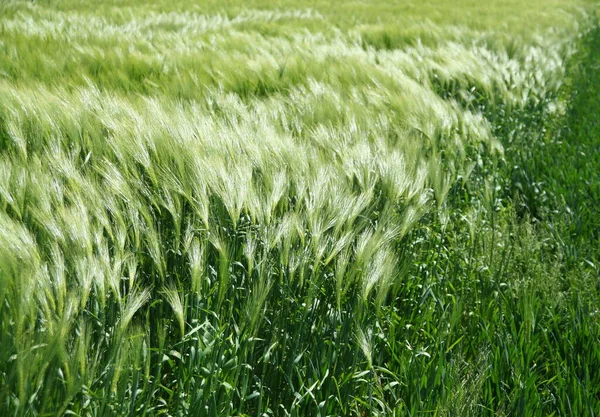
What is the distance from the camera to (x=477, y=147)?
2621 mm

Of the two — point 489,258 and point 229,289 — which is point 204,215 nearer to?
point 229,289

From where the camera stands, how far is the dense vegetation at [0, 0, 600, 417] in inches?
41.3

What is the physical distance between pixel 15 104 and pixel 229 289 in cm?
101

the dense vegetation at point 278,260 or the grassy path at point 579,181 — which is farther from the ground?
the dense vegetation at point 278,260

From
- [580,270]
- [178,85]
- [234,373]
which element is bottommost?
[580,270]

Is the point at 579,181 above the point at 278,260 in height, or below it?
below

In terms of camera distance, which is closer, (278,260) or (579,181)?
(278,260)

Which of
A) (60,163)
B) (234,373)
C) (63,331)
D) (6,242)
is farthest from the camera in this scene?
(60,163)

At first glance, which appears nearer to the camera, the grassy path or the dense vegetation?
the dense vegetation

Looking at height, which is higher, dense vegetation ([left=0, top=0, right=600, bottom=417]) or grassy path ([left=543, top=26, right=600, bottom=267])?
dense vegetation ([left=0, top=0, right=600, bottom=417])

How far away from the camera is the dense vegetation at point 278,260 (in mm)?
1050

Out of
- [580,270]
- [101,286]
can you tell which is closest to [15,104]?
[101,286]

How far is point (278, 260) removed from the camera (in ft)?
4.47

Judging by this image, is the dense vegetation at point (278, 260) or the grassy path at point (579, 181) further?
the grassy path at point (579, 181)
